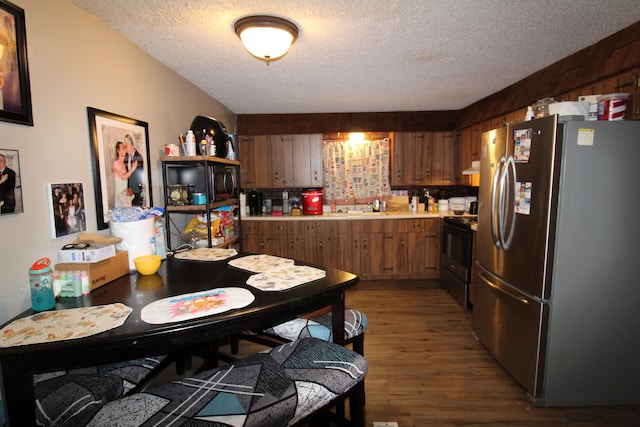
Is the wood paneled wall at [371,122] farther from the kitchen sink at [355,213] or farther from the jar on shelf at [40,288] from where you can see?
the jar on shelf at [40,288]

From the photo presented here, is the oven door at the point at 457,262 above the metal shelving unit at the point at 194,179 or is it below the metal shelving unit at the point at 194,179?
below

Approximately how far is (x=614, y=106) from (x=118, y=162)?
2996 mm

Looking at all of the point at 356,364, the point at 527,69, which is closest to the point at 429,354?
the point at 356,364

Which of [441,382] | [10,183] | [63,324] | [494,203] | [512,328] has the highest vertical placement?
[10,183]

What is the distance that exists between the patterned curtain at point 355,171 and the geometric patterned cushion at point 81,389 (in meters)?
3.46

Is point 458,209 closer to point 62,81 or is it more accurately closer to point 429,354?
point 429,354

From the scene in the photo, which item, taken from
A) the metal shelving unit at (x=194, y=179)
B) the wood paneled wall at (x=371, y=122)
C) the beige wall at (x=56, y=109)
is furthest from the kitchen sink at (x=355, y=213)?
the beige wall at (x=56, y=109)

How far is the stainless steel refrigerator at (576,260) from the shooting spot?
168 cm

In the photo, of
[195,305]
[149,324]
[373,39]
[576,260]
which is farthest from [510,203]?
[149,324]

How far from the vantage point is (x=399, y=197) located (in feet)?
15.1

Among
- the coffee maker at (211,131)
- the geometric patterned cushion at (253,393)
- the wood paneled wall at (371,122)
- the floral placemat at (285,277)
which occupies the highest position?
the wood paneled wall at (371,122)

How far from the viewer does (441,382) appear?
82.5 inches

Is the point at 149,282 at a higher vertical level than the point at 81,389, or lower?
higher

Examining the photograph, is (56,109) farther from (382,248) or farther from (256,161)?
(382,248)
